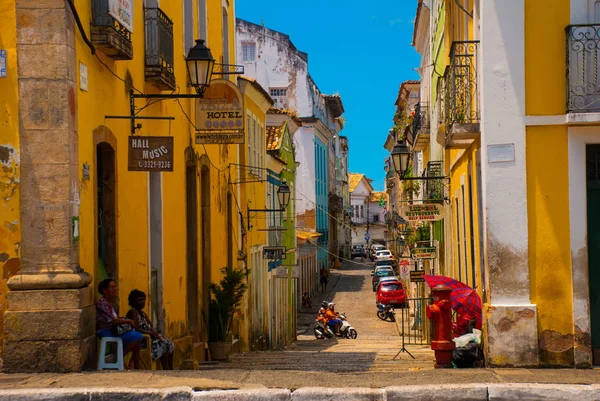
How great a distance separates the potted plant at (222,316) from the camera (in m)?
17.9

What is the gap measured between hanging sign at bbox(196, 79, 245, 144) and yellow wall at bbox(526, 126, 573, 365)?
560 centimetres

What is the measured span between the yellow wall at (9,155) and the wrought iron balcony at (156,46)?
Answer: 3753mm

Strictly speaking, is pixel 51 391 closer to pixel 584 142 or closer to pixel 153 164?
pixel 153 164

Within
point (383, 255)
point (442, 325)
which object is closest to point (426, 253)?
point (442, 325)

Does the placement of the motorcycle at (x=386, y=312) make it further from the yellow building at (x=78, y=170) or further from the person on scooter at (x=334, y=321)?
the yellow building at (x=78, y=170)

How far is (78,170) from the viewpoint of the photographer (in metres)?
10.4

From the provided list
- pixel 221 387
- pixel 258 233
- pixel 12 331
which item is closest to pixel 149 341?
pixel 12 331

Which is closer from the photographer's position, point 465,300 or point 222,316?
point 465,300

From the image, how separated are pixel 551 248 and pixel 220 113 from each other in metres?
6.51

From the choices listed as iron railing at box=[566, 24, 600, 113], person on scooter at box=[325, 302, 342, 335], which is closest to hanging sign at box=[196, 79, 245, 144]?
iron railing at box=[566, 24, 600, 113]

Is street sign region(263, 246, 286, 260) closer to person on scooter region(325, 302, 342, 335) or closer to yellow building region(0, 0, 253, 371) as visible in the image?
person on scooter region(325, 302, 342, 335)

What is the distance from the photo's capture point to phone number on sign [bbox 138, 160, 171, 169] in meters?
11.4

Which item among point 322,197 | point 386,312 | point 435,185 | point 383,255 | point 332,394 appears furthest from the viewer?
point 383,255

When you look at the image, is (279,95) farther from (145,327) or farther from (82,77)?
(82,77)
